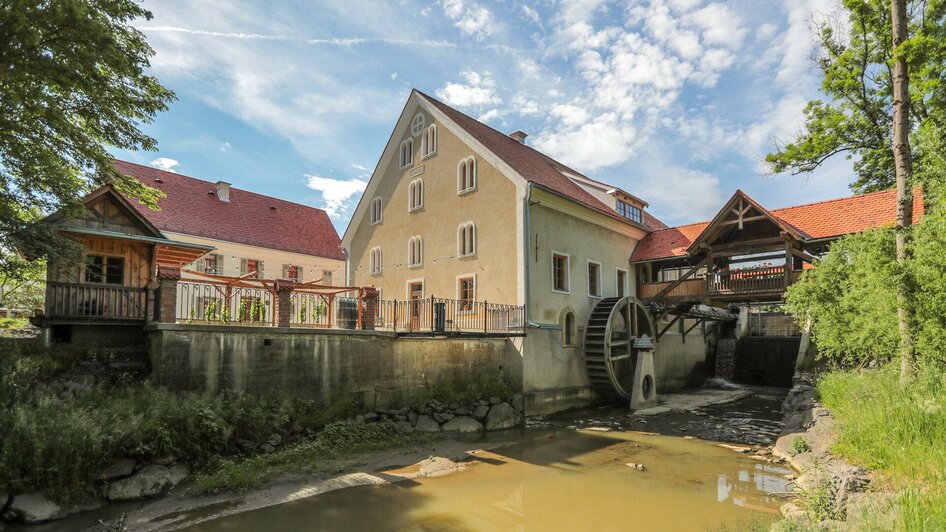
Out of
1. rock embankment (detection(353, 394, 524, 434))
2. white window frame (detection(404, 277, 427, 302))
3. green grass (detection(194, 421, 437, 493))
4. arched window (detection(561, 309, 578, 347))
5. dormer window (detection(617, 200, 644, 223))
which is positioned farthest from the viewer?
dormer window (detection(617, 200, 644, 223))

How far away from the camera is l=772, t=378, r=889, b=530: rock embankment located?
5.15 metres

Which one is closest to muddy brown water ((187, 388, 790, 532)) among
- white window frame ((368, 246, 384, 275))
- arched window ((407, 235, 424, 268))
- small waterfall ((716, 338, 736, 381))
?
arched window ((407, 235, 424, 268))

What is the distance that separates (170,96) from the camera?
11.9 metres

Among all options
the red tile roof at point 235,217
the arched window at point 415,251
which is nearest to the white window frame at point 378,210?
the arched window at point 415,251

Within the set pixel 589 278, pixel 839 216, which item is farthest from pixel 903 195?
pixel 589 278

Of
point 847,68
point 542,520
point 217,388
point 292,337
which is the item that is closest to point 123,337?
point 217,388

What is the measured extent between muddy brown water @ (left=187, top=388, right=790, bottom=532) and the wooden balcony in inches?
300

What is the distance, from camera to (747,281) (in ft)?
59.4

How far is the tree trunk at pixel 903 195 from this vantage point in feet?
29.0

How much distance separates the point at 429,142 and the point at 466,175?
2664mm

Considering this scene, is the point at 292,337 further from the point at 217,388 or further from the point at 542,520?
the point at 542,520

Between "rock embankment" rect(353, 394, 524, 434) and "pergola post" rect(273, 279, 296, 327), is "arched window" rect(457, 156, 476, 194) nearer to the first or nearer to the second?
"rock embankment" rect(353, 394, 524, 434)

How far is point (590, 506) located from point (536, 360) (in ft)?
27.1

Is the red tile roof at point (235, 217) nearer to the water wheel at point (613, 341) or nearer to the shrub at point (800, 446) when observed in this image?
the water wheel at point (613, 341)
